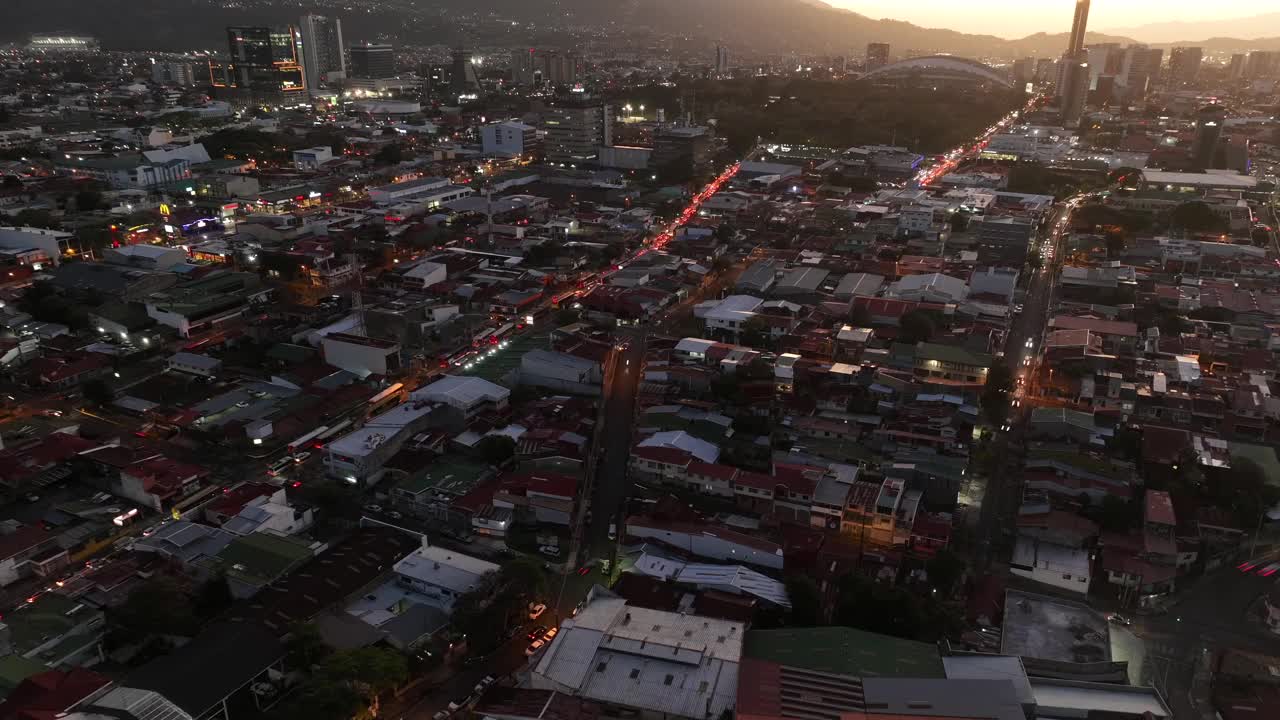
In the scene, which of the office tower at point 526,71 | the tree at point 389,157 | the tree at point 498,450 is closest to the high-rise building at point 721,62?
the office tower at point 526,71

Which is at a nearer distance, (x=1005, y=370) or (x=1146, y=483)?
(x=1146, y=483)

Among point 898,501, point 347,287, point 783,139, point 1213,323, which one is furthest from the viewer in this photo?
point 783,139

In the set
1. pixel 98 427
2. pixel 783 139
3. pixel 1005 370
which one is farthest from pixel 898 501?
pixel 783 139

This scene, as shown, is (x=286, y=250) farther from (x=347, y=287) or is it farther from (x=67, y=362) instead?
(x=67, y=362)

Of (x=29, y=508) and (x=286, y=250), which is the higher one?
(x=286, y=250)

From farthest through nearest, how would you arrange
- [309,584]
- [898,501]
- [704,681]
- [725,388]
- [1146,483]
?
1. [725,388]
2. [1146,483]
3. [898,501]
4. [309,584]
5. [704,681]

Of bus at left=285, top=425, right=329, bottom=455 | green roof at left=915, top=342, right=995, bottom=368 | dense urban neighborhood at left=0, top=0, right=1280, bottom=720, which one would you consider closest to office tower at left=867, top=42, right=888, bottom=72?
Result: dense urban neighborhood at left=0, top=0, right=1280, bottom=720

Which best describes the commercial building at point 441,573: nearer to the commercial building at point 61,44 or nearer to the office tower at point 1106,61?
the office tower at point 1106,61
